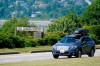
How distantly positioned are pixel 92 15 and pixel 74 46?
65785mm

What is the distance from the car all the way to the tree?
60.7 metres

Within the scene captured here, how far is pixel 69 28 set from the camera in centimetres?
9138

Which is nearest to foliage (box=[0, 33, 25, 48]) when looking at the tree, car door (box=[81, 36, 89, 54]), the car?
the car

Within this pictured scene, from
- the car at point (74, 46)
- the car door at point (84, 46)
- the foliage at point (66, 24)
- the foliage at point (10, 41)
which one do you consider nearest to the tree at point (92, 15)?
the foliage at point (66, 24)

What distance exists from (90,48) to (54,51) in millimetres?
3021

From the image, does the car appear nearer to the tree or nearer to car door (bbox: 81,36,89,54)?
car door (bbox: 81,36,89,54)

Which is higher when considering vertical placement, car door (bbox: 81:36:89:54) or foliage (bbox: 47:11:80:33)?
car door (bbox: 81:36:89:54)

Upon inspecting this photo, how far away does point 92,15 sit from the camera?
98875 millimetres

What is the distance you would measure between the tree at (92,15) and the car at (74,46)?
199 feet

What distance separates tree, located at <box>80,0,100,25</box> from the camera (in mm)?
96812

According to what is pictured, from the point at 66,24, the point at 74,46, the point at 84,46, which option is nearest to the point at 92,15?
the point at 66,24

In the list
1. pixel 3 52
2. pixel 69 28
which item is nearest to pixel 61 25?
pixel 69 28

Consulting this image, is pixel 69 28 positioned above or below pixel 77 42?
below

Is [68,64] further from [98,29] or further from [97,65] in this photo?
Answer: [98,29]
